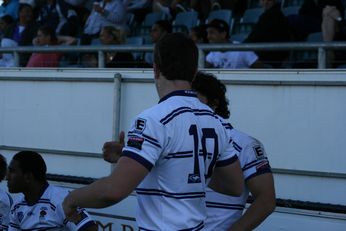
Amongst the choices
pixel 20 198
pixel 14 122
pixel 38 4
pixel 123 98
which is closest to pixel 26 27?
pixel 38 4

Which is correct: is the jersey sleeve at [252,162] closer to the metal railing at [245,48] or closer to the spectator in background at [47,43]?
the metal railing at [245,48]

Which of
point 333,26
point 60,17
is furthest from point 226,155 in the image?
point 60,17

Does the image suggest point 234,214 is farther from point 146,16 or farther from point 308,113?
point 146,16

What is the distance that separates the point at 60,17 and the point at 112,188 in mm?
8548

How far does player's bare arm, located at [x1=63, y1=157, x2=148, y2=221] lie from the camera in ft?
9.33

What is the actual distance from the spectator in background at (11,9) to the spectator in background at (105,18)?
2.28 meters

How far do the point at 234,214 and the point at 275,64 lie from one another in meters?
3.26

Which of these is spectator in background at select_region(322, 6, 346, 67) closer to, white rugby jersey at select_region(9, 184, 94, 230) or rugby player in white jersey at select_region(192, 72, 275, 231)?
white rugby jersey at select_region(9, 184, 94, 230)

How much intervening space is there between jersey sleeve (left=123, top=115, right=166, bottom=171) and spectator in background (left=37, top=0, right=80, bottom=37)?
7724 millimetres

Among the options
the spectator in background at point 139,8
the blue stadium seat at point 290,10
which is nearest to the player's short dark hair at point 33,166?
the blue stadium seat at point 290,10

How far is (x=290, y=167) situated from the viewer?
17.9 ft

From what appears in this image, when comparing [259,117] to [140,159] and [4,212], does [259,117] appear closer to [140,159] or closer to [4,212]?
[4,212]

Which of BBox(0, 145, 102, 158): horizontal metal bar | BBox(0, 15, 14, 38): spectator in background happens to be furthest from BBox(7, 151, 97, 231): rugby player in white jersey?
BBox(0, 15, 14, 38): spectator in background

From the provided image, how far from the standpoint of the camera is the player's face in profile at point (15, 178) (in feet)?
17.9
